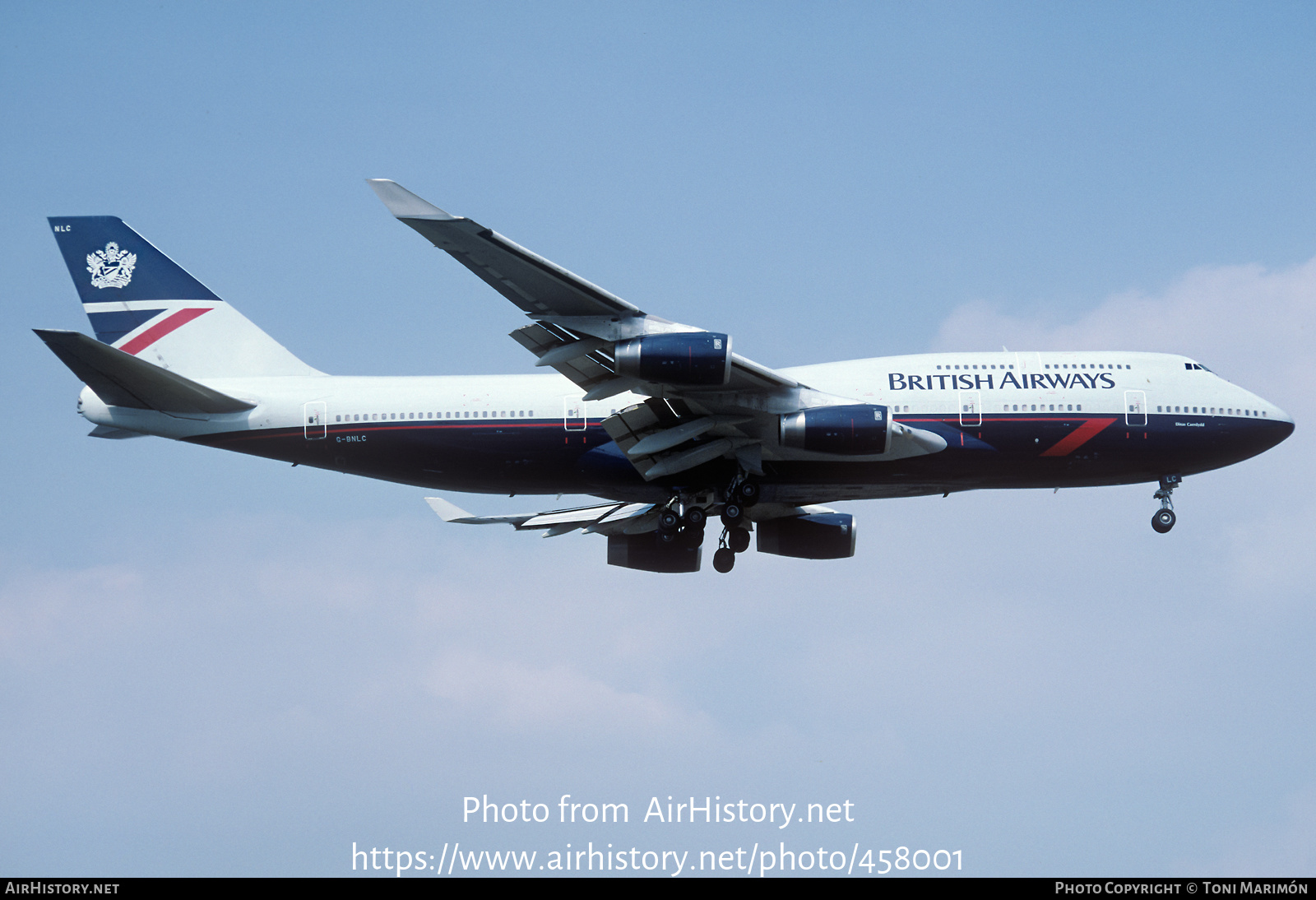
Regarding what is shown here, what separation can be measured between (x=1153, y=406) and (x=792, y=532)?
10511mm

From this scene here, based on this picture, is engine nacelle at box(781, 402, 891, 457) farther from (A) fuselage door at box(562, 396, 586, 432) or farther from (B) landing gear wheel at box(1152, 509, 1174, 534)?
(B) landing gear wheel at box(1152, 509, 1174, 534)

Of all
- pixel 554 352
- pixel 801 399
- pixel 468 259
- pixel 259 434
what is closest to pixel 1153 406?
pixel 801 399

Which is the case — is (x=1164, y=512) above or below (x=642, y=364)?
below

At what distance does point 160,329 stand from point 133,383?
15.2ft

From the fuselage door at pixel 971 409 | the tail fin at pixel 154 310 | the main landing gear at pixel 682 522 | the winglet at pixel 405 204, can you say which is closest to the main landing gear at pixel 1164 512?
the fuselage door at pixel 971 409

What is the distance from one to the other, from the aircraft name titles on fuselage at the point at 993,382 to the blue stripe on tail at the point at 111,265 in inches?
751

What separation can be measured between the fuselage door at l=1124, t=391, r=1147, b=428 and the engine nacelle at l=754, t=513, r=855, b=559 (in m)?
8.70

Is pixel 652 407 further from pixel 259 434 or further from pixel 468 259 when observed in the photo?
pixel 259 434

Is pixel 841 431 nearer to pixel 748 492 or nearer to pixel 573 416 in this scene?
pixel 748 492

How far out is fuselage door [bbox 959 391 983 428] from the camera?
32.3 meters

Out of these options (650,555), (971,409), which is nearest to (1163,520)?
(971,409)

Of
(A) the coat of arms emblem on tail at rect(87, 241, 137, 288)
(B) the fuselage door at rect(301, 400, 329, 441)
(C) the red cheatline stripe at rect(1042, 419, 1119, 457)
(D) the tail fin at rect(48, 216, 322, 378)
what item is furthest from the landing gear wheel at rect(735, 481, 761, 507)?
(A) the coat of arms emblem on tail at rect(87, 241, 137, 288)

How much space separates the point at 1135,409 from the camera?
108 feet

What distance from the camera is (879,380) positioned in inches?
1302
